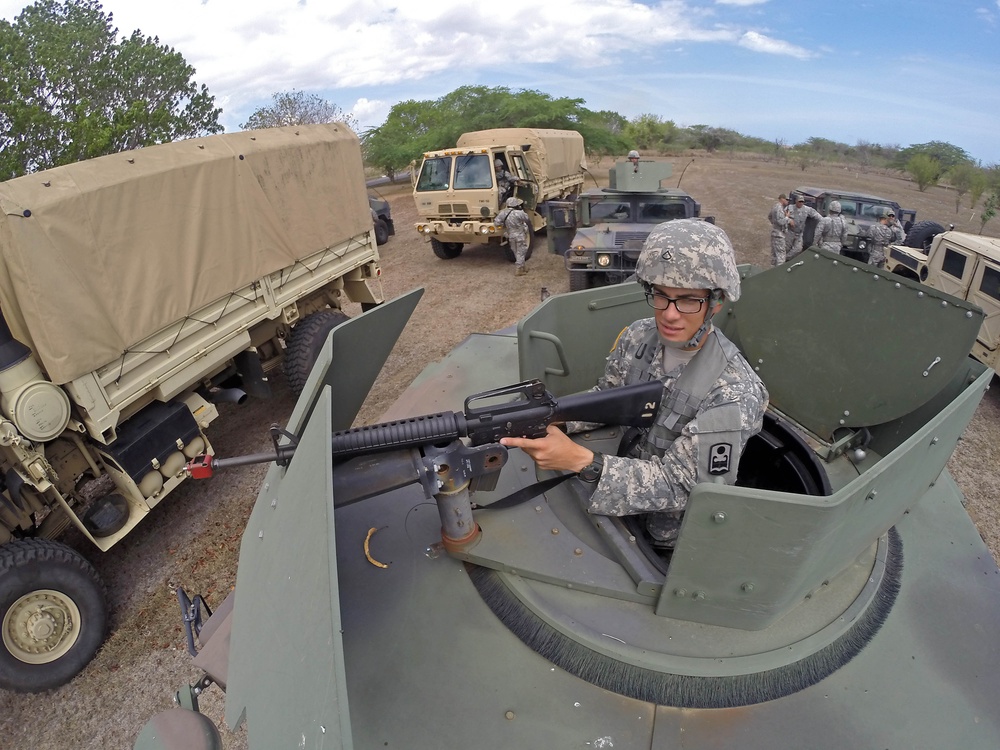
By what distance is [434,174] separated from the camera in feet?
37.2

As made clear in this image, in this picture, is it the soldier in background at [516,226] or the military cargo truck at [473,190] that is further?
the military cargo truck at [473,190]

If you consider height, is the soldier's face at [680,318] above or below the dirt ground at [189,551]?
above

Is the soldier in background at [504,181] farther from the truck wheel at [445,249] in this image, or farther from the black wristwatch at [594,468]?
the black wristwatch at [594,468]

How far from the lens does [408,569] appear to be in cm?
197

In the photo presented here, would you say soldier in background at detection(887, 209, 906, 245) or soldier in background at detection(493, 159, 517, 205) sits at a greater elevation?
soldier in background at detection(493, 159, 517, 205)

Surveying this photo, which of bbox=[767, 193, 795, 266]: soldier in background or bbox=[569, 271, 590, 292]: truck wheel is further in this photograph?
bbox=[767, 193, 795, 266]: soldier in background

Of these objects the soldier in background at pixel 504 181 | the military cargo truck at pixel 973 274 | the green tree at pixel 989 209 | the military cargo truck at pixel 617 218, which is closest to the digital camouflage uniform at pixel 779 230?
the military cargo truck at pixel 617 218

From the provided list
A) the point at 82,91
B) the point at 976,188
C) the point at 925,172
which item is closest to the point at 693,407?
the point at 82,91

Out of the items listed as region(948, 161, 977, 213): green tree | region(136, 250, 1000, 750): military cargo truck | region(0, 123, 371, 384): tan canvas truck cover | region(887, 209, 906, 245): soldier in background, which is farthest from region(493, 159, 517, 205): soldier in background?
region(948, 161, 977, 213): green tree

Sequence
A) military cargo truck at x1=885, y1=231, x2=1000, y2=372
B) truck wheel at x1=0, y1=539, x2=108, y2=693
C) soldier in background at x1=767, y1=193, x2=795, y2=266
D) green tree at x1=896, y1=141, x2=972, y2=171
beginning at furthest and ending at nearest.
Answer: green tree at x1=896, y1=141, x2=972, y2=171, soldier in background at x1=767, y1=193, x2=795, y2=266, military cargo truck at x1=885, y1=231, x2=1000, y2=372, truck wheel at x1=0, y1=539, x2=108, y2=693

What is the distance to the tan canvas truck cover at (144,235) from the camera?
337 centimetres

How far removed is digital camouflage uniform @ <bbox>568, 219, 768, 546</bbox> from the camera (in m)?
1.78

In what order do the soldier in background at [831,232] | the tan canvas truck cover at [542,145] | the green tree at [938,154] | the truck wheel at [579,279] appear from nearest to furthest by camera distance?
1. the truck wheel at [579,279]
2. the soldier in background at [831,232]
3. the tan canvas truck cover at [542,145]
4. the green tree at [938,154]

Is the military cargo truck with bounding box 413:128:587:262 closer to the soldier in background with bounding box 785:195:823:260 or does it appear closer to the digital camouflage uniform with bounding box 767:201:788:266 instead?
the digital camouflage uniform with bounding box 767:201:788:266
